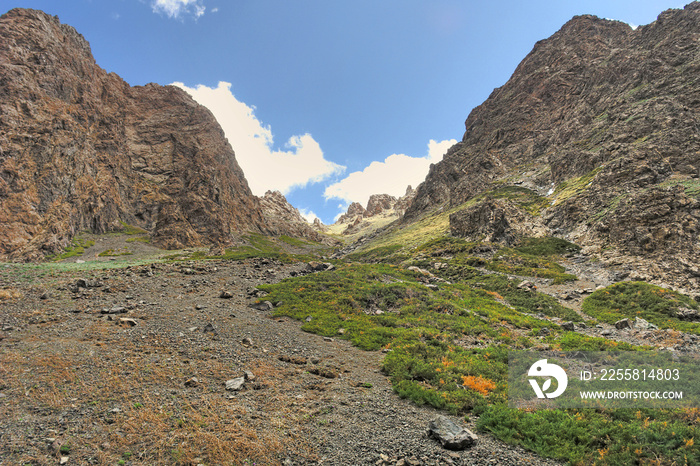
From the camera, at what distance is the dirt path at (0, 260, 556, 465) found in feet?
25.9

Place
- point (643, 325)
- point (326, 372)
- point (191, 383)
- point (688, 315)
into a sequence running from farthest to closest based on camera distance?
point (688, 315), point (643, 325), point (326, 372), point (191, 383)

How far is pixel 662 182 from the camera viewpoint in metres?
42.8

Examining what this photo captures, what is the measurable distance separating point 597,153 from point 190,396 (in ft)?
288

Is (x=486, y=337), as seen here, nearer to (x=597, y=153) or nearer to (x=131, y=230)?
(x=597, y=153)

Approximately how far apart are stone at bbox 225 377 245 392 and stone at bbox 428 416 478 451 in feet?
24.8

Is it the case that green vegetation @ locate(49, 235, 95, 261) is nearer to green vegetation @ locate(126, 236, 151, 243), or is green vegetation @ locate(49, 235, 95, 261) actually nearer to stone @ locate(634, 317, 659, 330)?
green vegetation @ locate(126, 236, 151, 243)

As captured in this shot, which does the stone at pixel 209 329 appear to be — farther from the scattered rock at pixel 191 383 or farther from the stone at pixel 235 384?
the stone at pixel 235 384

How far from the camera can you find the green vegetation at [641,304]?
21859 millimetres

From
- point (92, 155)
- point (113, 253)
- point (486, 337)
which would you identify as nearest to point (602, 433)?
point (486, 337)

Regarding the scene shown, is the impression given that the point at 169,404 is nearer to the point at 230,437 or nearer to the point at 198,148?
the point at 230,437

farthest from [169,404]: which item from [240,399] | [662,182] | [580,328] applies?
[662,182]

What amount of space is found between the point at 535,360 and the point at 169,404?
16.6m

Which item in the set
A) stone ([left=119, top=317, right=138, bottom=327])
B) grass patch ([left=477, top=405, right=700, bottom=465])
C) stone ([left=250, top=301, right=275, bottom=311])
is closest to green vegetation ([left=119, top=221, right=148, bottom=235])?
stone ([left=250, top=301, right=275, bottom=311])

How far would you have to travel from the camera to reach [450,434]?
852 centimetres
